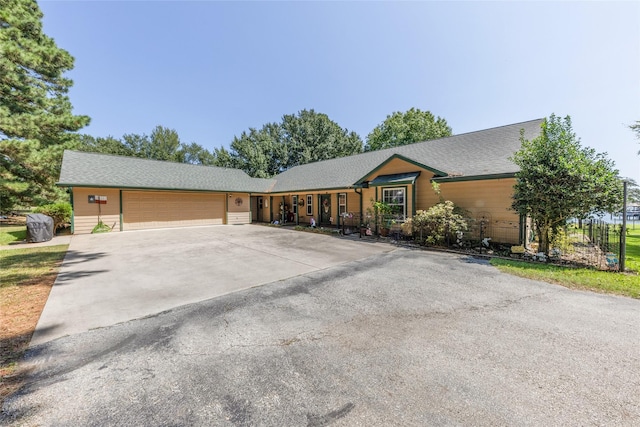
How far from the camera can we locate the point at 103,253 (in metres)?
9.17

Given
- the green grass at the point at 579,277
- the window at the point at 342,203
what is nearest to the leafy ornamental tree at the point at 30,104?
the window at the point at 342,203

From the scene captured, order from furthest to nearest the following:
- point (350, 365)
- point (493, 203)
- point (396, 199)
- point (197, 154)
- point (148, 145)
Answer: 1. point (197, 154)
2. point (148, 145)
3. point (396, 199)
4. point (493, 203)
5. point (350, 365)

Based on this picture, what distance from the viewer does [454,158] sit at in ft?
41.3

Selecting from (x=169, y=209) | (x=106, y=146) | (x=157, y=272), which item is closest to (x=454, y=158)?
(x=157, y=272)

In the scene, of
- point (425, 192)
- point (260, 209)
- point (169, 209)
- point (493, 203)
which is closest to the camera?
point (493, 203)

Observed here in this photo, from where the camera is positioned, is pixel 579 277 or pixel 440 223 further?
pixel 440 223

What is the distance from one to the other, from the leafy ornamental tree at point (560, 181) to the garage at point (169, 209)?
1897cm

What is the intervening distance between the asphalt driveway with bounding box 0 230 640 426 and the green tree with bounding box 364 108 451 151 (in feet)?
101

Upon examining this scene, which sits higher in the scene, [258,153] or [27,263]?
[258,153]

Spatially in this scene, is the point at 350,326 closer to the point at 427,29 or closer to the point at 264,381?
the point at 264,381

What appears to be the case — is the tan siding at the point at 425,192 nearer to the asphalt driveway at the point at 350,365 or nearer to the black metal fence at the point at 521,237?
the black metal fence at the point at 521,237

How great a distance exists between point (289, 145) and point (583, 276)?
32.6 m

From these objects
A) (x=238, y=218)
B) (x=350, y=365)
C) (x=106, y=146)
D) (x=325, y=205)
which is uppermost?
(x=106, y=146)

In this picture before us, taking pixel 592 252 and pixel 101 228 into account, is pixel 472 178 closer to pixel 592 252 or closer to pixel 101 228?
pixel 592 252
